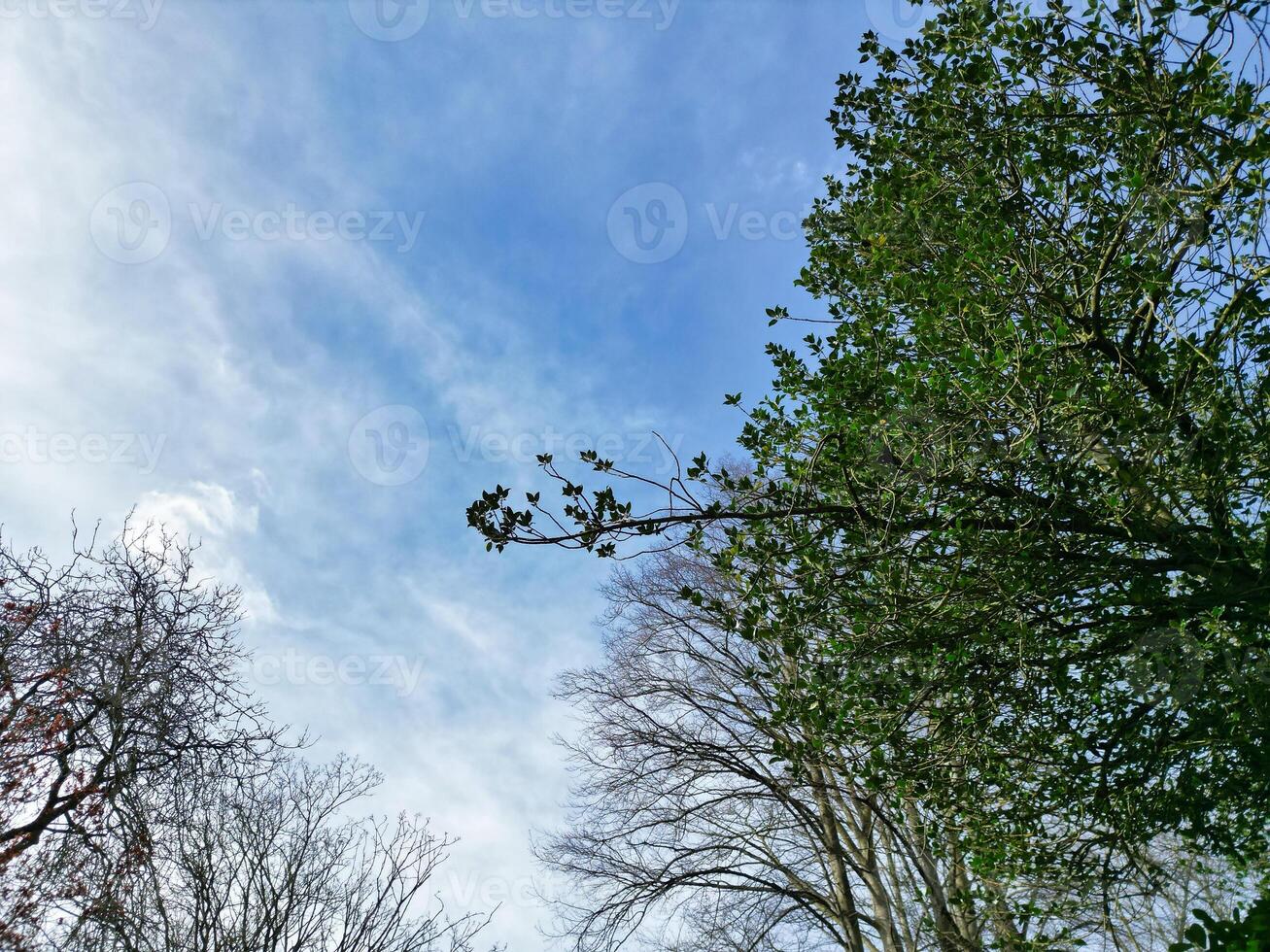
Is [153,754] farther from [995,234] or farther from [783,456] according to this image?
[995,234]

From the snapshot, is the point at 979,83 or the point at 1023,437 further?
the point at 979,83

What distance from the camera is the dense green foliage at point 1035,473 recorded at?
436 cm

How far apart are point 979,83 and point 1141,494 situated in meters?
3.07

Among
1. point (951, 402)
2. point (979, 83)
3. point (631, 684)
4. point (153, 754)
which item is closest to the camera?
point (951, 402)

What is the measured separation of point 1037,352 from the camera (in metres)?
4.24

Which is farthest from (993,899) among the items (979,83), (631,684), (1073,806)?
(631,684)

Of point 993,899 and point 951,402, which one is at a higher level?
point 951,402

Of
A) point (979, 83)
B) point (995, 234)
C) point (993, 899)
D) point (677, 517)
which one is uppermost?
point (979, 83)

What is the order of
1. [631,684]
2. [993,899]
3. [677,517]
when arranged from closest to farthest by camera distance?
[677,517]
[993,899]
[631,684]

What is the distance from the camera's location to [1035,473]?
4695mm

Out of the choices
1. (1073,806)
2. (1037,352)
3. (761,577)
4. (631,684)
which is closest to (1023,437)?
(1037,352)

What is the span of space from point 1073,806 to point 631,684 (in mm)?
7819

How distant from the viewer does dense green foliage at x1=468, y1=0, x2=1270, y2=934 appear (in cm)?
436

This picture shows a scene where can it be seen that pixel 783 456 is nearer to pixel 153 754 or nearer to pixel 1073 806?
pixel 1073 806
